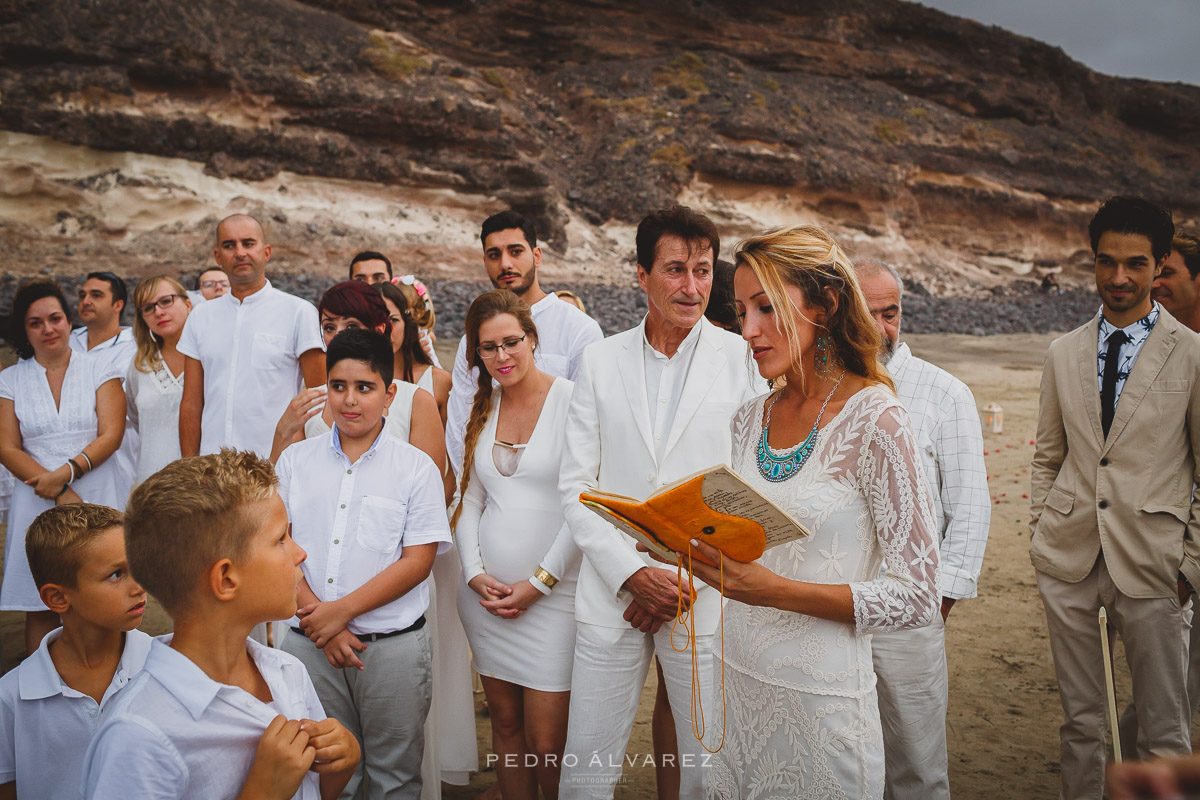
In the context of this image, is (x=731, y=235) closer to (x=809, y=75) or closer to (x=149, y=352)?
(x=809, y=75)

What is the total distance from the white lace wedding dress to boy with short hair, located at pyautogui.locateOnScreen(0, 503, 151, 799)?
1.79 metres

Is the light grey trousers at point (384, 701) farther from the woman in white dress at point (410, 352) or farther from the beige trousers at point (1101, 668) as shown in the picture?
the beige trousers at point (1101, 668)

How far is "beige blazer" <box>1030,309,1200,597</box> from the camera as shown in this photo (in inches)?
134

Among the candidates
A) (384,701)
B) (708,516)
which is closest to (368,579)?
(384,701)

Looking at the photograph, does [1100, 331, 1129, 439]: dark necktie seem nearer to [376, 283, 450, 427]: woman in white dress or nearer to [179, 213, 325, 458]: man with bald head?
[376, 283, 450, 427]: woman in white dress

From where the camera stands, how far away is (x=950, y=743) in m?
4.32

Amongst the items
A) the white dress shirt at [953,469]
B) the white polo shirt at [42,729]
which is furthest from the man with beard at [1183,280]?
the white polo shirt at [42,729]

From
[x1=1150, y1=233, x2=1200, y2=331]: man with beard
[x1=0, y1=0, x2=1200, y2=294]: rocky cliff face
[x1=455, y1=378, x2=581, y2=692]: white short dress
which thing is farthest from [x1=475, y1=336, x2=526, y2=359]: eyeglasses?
[x1=0, y1=0, x2=1200, y2=294]: rocky cliff face

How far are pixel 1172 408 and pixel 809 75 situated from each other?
4179cm

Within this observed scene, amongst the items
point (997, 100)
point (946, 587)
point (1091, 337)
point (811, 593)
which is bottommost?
point (946, 587)

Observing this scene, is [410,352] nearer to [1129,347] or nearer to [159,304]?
[159,304]

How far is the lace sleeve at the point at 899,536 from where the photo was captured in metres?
2.09

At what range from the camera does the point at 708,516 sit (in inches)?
82.4

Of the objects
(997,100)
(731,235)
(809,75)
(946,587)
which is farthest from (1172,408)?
(997,100)
